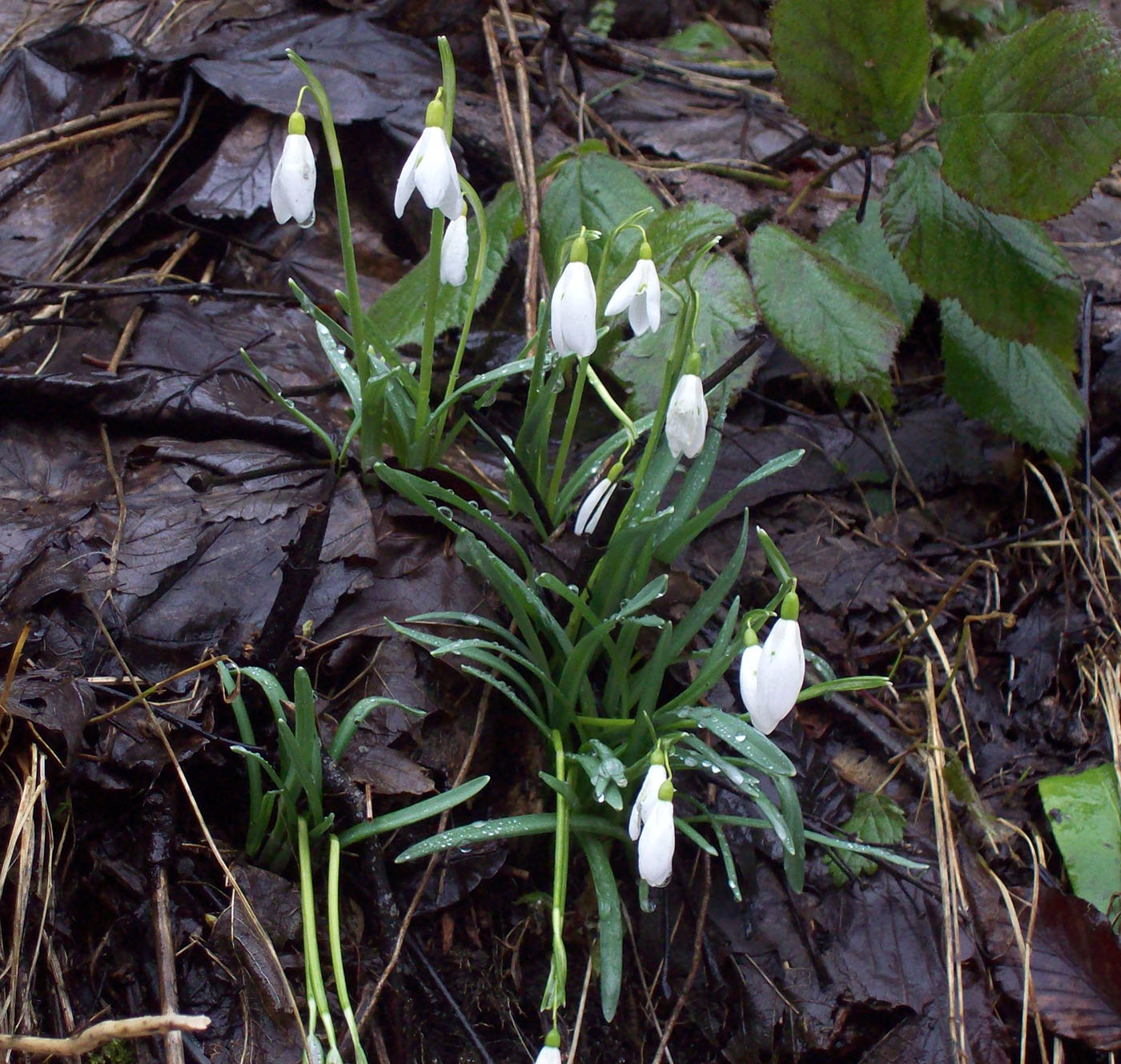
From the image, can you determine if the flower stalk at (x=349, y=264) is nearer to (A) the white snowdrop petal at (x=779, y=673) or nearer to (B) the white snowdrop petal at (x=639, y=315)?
(B) the white snowdrop petal at (x=639, y=315)

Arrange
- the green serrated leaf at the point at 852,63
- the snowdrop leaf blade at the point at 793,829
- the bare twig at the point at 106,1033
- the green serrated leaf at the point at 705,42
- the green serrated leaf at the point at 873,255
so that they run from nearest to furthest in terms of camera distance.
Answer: the bare twig at the point at 106,1033
the snowdrop leaf blade at the point at 793,829
the green serrated leaf at the point at 852,63
the green serrated leaf at the point at 873,255
the green serrated leaf at the point at 705,42

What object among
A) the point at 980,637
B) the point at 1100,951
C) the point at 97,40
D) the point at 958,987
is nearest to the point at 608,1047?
the point at 958,987

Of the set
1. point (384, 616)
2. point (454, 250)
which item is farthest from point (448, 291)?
point (384, 616)

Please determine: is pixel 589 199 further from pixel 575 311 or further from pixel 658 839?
pixel 658 839

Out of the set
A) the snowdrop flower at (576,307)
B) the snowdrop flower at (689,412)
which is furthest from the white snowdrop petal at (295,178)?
the snowdrop flower at (689,412)

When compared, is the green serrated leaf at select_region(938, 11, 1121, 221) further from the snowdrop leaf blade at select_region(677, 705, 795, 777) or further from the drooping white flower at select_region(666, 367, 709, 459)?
the snowdrop leaf blade at select_region(677, 705, 795, 777)

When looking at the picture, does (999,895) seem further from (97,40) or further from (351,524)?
(97,40)
